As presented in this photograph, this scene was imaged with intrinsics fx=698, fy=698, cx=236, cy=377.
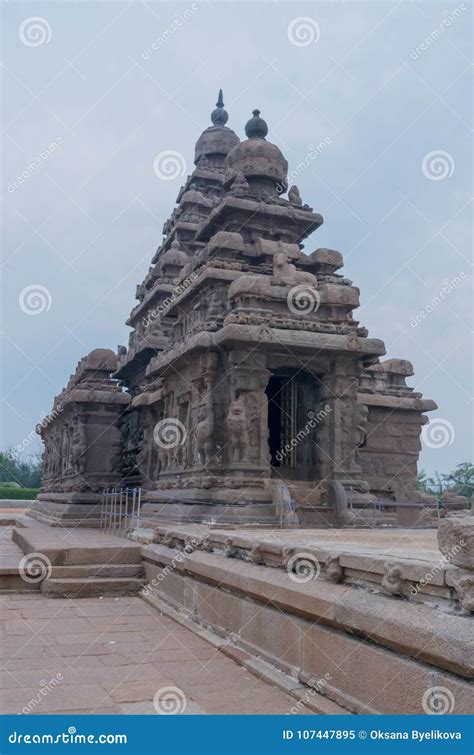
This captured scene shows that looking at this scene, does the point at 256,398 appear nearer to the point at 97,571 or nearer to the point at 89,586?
the point at 97,571

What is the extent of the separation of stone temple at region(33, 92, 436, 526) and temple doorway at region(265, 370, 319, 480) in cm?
3

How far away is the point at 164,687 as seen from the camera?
4.61 m

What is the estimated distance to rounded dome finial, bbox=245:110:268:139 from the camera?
18.6 m

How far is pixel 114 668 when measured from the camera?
510 centimetres

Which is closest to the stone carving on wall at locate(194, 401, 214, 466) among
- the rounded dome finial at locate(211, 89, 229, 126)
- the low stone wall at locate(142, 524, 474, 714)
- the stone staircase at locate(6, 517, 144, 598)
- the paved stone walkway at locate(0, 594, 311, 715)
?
the stone staircase at locate(6, 517, 144, 598)

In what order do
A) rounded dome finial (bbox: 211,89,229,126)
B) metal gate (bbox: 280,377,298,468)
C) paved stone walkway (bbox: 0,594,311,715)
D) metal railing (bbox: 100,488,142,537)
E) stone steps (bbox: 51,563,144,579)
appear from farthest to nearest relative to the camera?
rounded dome finial (bbox: 211,89,229,126) < metal gate (bbox: 280,377,298,468) < metal railing (bbox: 100,488,142,537) < stone steps (bbox: 51,563,144,579) < paved stone walkway (bbox: 0,594,311,715)

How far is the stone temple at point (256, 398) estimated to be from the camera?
40.2 ft

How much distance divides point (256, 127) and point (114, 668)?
16.2 m

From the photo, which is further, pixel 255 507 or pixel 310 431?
pixel 310 431

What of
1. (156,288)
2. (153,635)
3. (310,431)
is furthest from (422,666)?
(156,288)

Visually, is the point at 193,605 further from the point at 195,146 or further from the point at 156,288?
the point at 195,146

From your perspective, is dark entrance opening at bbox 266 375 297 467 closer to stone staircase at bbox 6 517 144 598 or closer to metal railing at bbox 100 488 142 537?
metal railing at bbox 100 488 142 537

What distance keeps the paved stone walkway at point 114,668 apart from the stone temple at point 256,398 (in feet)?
14.8

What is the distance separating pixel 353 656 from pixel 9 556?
759cm
